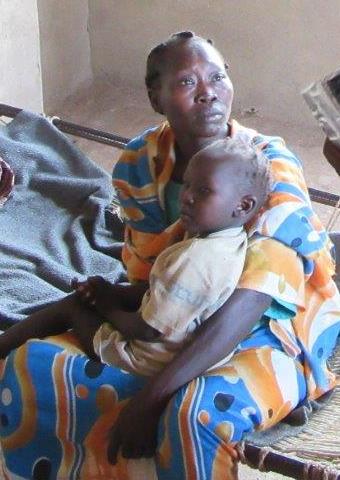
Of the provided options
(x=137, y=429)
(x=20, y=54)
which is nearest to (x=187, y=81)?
(x=137, y=429)

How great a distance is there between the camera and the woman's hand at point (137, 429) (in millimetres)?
1336

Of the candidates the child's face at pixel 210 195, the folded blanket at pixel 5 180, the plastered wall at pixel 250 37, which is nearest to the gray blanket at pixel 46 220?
the folded blanket at pixel 5 180

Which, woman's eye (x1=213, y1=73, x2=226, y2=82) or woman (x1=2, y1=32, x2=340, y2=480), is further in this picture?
woman's eye (x1=213, y1=73, x2=226, y2=82)

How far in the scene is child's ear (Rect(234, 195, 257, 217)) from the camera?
1.34 meters

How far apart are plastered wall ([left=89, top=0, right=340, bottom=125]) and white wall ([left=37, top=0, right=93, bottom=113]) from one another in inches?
2.4

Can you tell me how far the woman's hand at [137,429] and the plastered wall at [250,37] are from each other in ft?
6.04

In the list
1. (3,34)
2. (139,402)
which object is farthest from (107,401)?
(3,34)

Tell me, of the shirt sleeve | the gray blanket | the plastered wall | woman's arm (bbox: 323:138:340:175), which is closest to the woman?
the shirt sleeve

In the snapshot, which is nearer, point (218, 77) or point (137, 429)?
point (137, 429)

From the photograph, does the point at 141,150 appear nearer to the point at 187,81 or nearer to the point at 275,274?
the point at 187,81

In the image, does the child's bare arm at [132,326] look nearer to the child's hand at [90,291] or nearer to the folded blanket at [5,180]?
the child's hand at [90,291]

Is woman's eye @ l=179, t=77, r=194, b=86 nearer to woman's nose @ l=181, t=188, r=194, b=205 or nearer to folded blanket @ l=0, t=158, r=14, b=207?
woman's nose @ l=181, t=188, r=194, b=205

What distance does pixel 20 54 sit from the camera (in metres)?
2.74

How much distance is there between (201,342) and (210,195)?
8.0 inches
